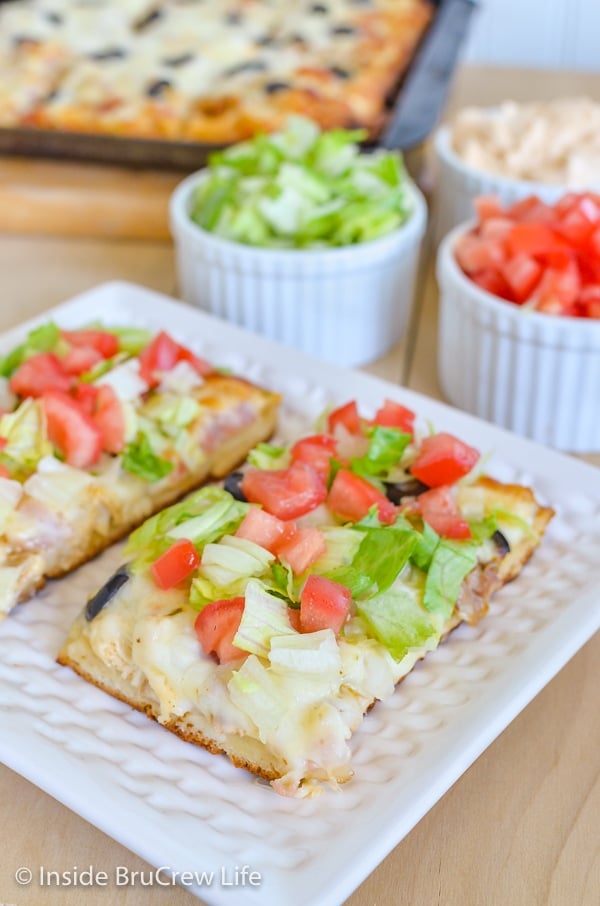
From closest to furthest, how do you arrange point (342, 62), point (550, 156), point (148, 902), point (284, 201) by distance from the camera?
point (148, 902) < point (284, 201) < point (550, 156) < point (342, 62)

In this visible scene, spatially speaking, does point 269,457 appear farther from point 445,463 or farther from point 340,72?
point 340,72

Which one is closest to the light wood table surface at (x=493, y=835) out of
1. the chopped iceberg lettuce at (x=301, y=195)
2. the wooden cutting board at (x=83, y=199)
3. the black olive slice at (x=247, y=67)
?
the chopped iceberg lettuce at (x=301, y=195)

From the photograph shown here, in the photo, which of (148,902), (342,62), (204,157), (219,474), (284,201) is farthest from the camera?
(342,62)

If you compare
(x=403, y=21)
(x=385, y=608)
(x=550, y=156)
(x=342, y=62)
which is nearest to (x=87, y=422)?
(x=385, y=608)

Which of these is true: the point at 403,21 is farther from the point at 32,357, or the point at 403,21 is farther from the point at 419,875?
the point at 419,875

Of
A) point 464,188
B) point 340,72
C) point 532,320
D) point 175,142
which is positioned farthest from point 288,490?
point 340,72

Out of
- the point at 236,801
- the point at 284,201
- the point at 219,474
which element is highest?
the point at 284,201

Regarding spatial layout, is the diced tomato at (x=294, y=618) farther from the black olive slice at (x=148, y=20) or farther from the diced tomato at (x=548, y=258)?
the black olive slice at (x=148, y=20)
